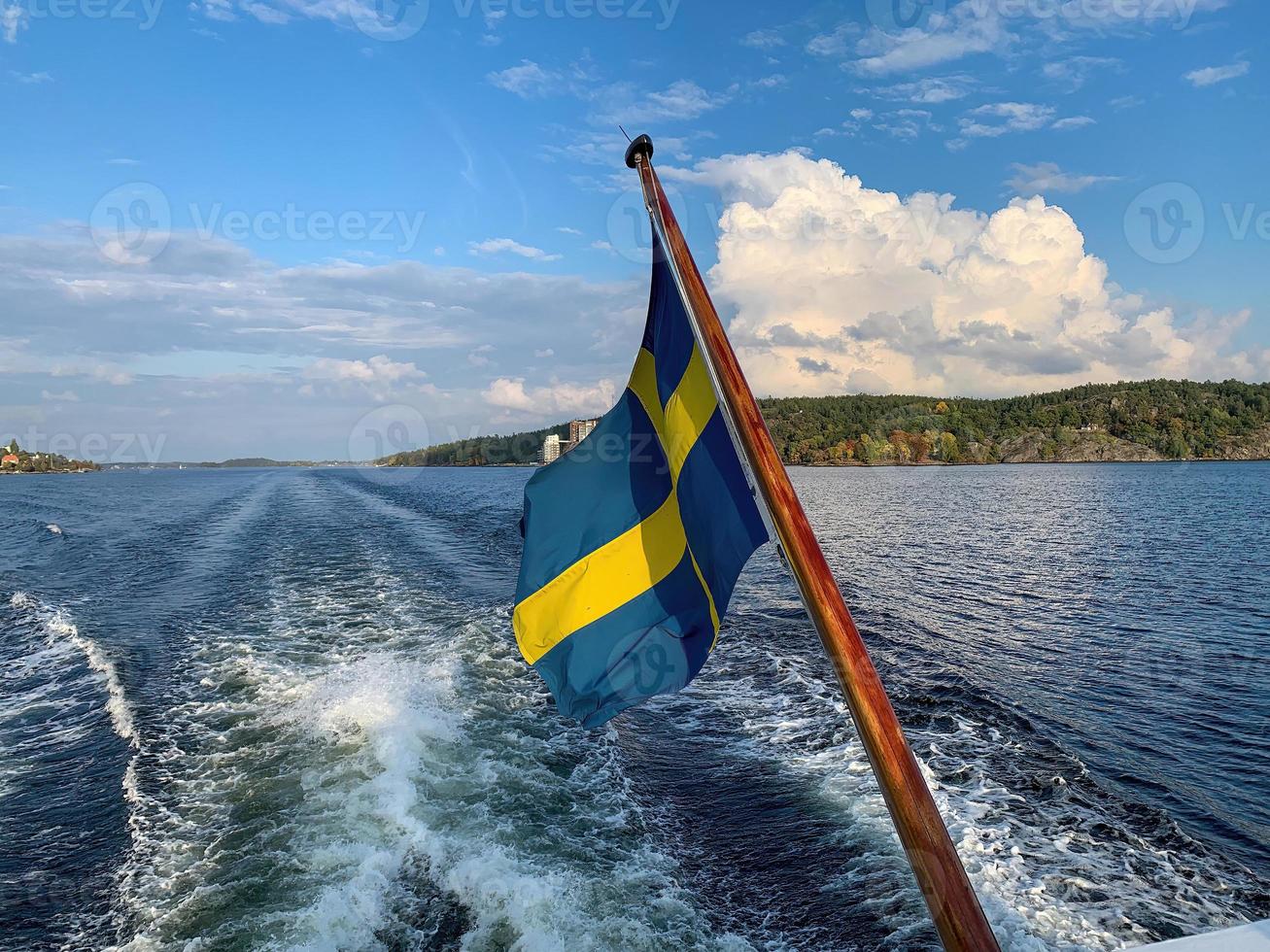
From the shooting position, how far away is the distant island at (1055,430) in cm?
15300

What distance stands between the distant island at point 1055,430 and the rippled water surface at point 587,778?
462 feet

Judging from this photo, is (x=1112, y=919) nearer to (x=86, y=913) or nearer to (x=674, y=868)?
(x=674, y=868)

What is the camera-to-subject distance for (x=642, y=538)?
4.25 metres

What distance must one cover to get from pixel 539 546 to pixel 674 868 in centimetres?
493

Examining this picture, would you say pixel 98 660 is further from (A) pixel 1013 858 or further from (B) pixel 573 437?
(B) pixel 573 437

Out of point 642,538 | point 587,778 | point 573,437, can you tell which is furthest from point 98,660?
point 573,437

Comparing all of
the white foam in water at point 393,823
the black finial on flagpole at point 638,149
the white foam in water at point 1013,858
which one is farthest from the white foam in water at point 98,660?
the black finial on flagpole at point 638,149

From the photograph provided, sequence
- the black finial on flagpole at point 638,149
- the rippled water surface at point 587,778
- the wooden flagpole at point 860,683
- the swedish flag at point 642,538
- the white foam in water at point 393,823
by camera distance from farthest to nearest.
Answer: the rippled water surface at point 587,778, the white foam in water at point 393,823, the swedish flag at point 642,538, the black finial on flagpole at point 638,149, the wooden flagpole at point 860,683

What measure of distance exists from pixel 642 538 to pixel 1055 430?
185m

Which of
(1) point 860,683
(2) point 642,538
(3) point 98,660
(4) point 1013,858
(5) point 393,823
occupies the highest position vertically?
(2) point 642,538

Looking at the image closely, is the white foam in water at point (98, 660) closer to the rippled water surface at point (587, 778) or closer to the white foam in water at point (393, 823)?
the rippled water surface at point (587, 778)

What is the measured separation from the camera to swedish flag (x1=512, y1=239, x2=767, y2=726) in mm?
3760

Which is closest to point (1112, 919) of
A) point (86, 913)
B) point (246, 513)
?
point (86, 913)

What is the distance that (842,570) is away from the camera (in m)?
24.2
